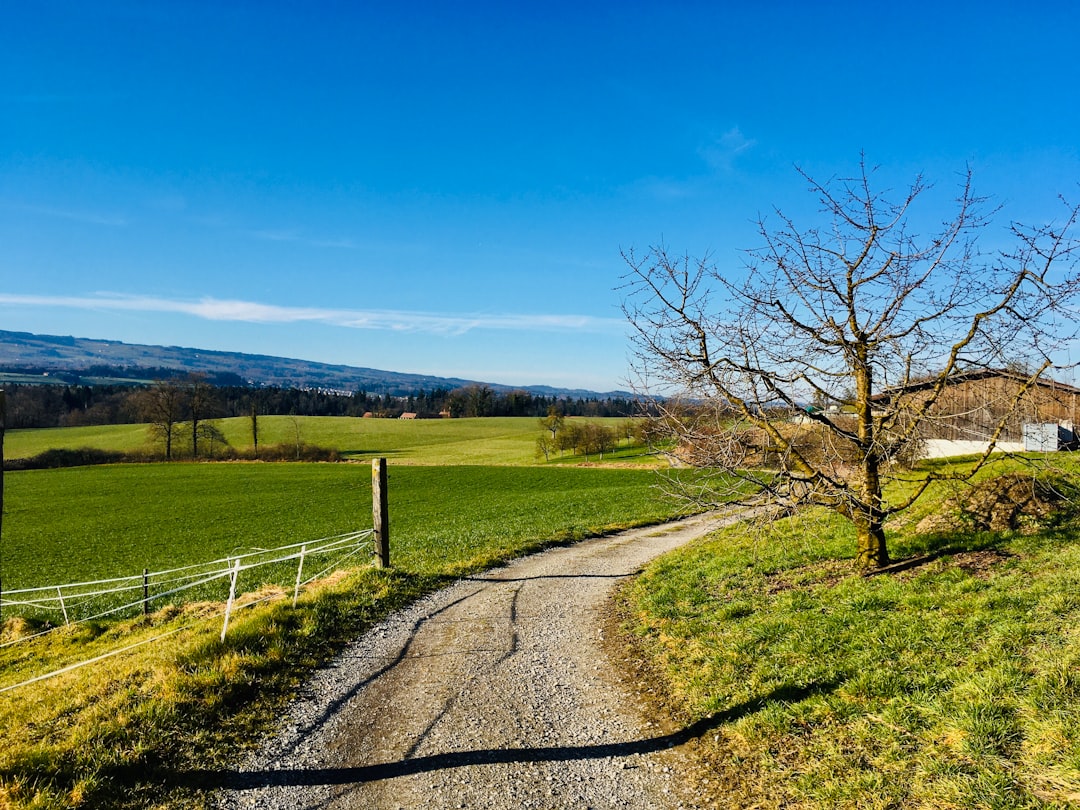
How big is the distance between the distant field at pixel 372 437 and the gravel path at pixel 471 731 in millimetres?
65957

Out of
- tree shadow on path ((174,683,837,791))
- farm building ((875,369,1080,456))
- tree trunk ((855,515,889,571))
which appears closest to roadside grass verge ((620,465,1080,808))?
tree shadow on path ((174,683,837,791))

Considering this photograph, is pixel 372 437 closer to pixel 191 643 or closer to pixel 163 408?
pixel 163 408

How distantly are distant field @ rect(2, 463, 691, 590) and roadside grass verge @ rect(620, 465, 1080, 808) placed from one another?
25.7 feet

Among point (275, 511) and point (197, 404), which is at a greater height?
point (197, 404)

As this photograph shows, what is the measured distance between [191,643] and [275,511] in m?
34.2

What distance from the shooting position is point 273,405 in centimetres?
14862

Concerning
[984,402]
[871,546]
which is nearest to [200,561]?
[871,546]

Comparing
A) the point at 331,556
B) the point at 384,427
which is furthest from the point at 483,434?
the point at 331,556

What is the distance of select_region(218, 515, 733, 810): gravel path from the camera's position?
5.55 meters

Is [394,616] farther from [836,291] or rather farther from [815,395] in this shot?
[836,291]

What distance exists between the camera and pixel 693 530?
841 inches

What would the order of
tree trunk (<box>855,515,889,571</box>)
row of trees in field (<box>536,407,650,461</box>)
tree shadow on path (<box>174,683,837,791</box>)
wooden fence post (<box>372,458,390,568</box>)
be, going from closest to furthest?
tree shadow on path (<box>174,683,837,791</box>) → tree trunk (<box>855,515,889,571</box>) → wooden fence post (<box>372,458,390,568</box>) → row of trees in field (<box>536,407,650,461</box>)

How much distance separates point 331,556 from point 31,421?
10988 centimetres

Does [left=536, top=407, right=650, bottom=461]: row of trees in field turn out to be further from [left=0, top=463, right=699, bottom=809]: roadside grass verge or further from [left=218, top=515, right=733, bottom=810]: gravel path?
[left=218, top=515, right=733, bottom=810]: gravel path
